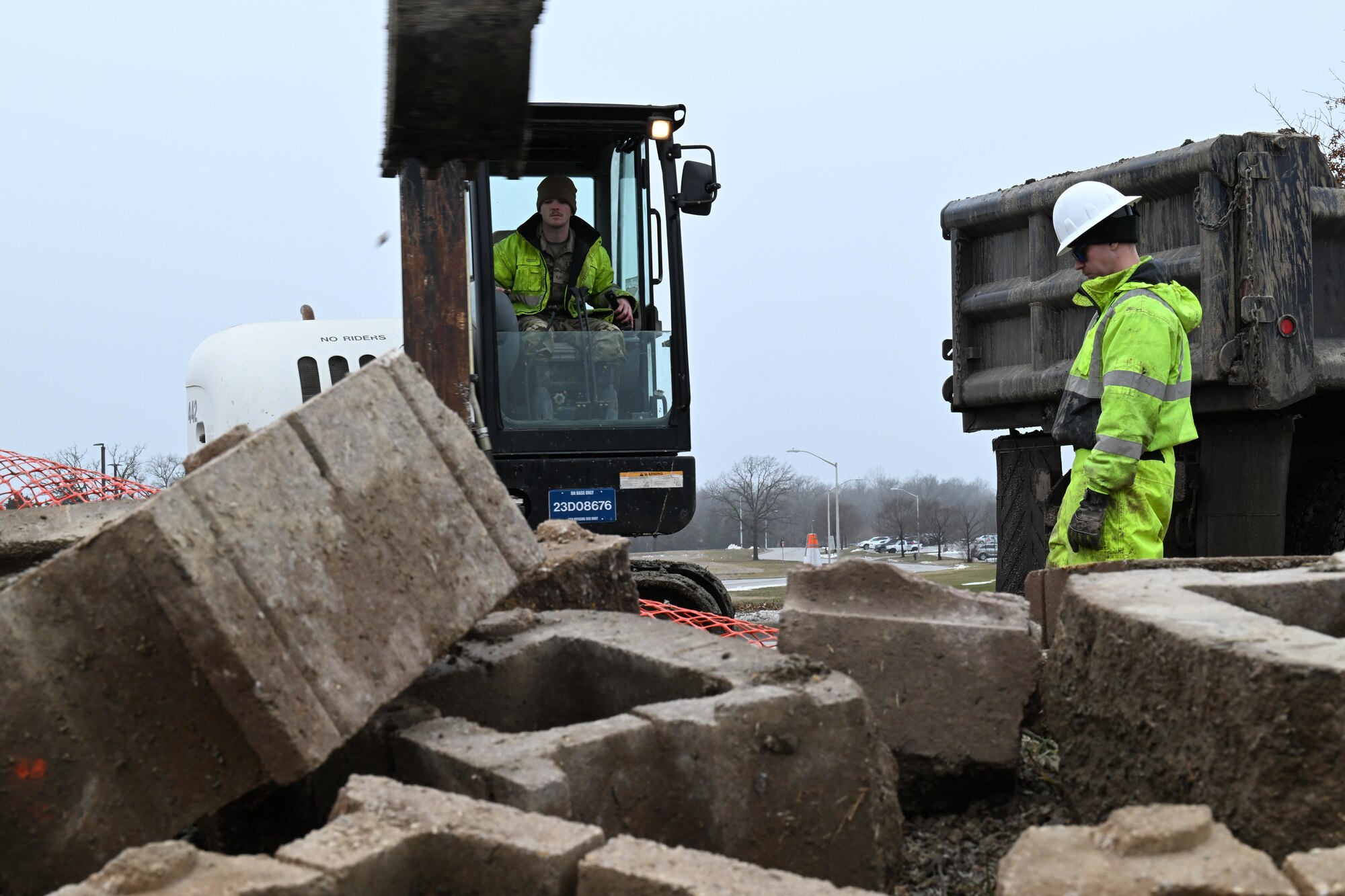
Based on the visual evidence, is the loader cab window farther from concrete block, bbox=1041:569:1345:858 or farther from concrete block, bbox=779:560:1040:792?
concrete block, bbox=1041:569:1345:858

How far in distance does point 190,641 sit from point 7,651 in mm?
446

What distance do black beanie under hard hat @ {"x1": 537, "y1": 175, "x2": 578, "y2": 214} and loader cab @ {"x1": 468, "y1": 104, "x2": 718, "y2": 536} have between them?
172 millimetres

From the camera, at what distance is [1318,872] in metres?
1.88

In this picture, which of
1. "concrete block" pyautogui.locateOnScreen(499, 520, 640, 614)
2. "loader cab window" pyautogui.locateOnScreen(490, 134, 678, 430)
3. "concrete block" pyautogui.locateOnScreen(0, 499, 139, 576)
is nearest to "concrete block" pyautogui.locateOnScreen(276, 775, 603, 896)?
"concrete block" pyautogui.locateOnScreen(499, 520, 640, 614)

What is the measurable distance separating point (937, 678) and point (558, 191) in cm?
398

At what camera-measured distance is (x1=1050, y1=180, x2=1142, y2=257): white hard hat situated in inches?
203

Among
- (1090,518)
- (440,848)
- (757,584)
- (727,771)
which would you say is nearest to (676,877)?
(440,848)

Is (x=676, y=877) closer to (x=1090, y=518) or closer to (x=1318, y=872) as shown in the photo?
(x=1318, y=872)

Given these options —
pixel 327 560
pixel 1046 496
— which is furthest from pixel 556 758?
pixel 1046 496

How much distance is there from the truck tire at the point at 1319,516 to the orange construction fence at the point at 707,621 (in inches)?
107

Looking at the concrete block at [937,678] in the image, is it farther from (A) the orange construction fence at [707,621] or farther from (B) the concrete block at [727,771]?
(A) the orange construction fence at [707,621]

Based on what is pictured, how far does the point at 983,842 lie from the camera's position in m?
3.39

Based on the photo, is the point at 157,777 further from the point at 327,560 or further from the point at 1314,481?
the point at 1314,481

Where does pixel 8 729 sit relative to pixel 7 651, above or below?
below
